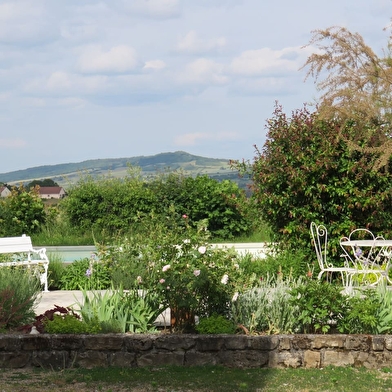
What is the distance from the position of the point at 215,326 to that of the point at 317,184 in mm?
4480

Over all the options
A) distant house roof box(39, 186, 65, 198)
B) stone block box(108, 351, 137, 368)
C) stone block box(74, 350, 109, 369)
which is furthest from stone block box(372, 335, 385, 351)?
distant house roof box(39, 186, 65, 198)

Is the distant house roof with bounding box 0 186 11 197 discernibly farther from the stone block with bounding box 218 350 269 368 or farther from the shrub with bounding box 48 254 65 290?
the stone block with bounding box 218 350 269 368

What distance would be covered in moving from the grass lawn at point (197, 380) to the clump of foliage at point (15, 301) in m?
0.64

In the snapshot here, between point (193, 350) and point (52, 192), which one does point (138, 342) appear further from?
point (52, 192)

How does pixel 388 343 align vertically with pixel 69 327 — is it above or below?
below

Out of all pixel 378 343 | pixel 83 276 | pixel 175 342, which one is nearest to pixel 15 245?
pixel 83 276

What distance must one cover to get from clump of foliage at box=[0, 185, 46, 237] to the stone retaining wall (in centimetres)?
932

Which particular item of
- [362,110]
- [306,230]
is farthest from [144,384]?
[362,110]

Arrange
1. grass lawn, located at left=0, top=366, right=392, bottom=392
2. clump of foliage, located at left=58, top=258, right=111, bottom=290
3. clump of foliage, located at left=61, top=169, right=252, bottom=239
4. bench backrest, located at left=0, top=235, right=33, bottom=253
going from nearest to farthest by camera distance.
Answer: grass lawn, located at left=0, top=366, right=392, bottom=392, clump of foliage, located at left=58, top=258, right=111, bottom=290, bench backrest, located at left=0, top=235, right=33, bottom=253, clump of foliage, located at left=61, top=169, right=252, bottom=239

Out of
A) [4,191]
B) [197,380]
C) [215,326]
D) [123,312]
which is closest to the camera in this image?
[197,380]

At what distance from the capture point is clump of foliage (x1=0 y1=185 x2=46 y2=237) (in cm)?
1461

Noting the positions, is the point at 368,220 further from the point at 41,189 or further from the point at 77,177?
the point at 41,189

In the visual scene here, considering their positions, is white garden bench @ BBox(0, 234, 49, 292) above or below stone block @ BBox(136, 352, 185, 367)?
above

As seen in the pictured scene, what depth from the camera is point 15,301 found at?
6098mm
